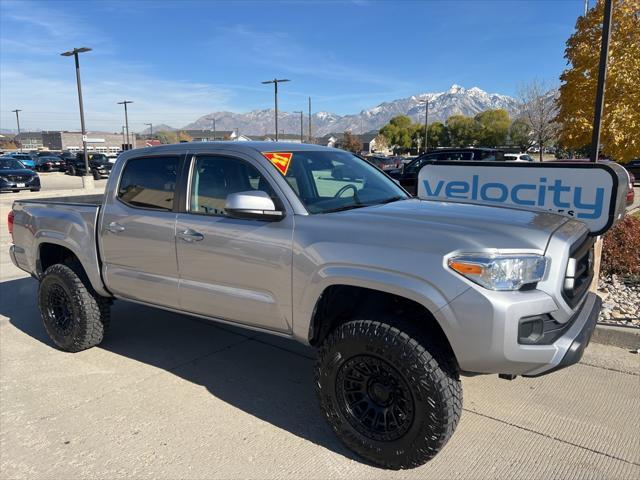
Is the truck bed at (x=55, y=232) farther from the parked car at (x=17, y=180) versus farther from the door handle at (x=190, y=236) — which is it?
the parked car at (x=17, y=180)

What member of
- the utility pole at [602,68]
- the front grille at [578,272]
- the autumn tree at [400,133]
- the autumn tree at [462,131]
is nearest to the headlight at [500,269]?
the front grille at [578,272]

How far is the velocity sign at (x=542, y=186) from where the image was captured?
4.65 m

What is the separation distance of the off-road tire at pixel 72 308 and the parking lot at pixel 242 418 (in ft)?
0.56

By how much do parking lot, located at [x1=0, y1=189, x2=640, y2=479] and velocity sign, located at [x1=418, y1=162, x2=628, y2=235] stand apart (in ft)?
4.35

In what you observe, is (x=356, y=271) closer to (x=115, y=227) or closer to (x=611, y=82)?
(x=115, y=227)

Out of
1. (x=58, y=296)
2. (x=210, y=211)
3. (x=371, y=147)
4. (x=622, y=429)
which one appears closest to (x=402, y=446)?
(x=622, y=429)

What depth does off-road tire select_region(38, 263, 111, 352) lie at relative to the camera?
14.0 ft

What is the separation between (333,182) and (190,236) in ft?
3.58

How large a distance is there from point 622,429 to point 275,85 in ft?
107

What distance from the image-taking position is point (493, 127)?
64312mm

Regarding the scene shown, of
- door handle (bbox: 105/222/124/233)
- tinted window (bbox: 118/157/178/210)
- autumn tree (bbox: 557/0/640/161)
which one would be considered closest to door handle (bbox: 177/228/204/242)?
tinted window (bbox: 118/157/178/210)

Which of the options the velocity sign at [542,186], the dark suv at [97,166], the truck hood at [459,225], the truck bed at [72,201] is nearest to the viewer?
the truck hood at [459,225]

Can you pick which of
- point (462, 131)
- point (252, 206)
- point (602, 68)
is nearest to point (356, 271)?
point (252, 206)

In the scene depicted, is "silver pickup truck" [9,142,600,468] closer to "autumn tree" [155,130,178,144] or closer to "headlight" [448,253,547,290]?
"headlight" [448,253,547,290]
